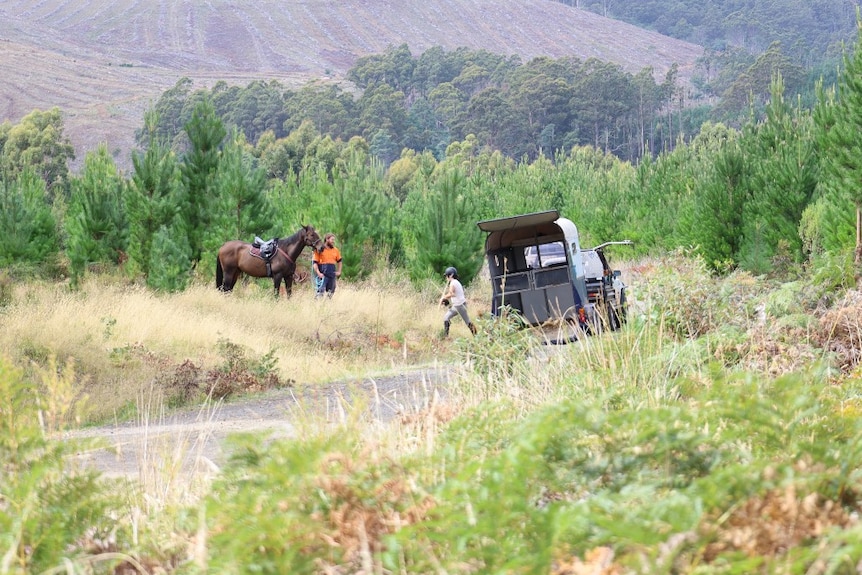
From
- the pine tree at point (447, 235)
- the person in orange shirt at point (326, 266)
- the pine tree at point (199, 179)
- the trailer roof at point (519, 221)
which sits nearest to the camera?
the trailer roof at point (519, 221)

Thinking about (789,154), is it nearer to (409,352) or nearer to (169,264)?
(409,352)

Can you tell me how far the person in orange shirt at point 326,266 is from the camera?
23.2 m

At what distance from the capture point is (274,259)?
24266 millimetres

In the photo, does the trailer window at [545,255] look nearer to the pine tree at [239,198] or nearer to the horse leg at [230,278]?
the horse leg at [230,278]

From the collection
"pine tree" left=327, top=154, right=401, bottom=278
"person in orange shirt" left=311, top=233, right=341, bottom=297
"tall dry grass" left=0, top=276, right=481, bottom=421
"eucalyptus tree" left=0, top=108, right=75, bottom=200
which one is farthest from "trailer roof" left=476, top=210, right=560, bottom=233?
"eucalyptus tree" left=0, top=108, right=75, bottom=200

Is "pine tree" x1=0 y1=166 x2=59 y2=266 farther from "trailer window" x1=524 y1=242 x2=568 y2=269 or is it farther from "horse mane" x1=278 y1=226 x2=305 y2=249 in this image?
"trailer window" x1=524 y1=242 x2=568 y2=269

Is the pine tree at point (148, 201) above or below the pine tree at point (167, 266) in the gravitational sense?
above

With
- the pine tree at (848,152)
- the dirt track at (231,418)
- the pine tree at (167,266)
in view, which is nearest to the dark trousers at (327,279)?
the pine tree at (167,266)

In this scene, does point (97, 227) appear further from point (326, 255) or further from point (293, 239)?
point (326, 255)

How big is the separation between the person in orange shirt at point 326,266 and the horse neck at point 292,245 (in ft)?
2.09

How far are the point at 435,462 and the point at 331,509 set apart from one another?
0.81 metres

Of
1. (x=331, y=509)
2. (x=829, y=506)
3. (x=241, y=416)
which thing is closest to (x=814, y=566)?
(x=829, y=506)

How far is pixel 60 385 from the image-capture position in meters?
4.62

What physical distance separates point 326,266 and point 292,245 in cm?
121
